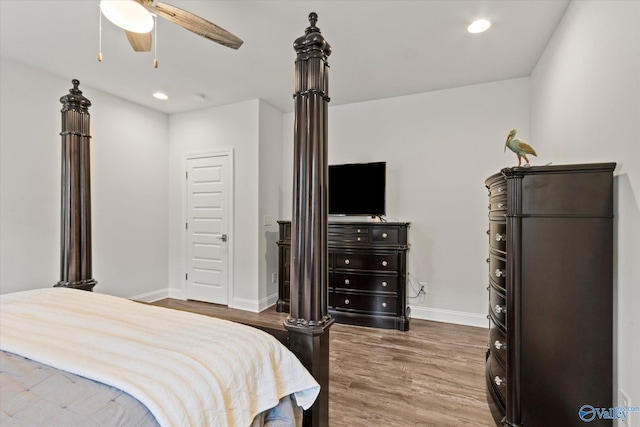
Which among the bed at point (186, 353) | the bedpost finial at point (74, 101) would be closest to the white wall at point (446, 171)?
the bed at point (186, 353)

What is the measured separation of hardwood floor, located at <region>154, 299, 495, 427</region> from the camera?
6.34 ft

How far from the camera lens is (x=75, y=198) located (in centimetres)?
229

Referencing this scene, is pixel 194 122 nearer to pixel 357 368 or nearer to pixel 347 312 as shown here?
pixel 347 312

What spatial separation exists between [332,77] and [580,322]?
9.67 ft

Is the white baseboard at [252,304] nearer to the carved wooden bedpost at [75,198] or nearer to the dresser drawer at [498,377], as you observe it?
the carved wooden bedpost at [75,198]

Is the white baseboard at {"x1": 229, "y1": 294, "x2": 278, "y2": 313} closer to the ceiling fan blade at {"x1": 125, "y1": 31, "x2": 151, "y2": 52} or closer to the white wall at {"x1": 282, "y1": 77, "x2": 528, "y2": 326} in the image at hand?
the white wall at {"x1": 282, "y1": 77, "x2": 528, "y2": 326}

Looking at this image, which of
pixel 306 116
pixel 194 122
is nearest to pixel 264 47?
pixel 306 116

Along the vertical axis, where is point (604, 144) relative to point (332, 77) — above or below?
below

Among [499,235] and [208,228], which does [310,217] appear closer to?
[499,235]

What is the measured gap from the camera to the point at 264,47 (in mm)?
2686

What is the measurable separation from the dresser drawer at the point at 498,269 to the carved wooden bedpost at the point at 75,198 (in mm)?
2931

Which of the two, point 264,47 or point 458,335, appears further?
point 458,335

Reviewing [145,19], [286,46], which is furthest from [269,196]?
[145,19]

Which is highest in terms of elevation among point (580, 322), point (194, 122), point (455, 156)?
point (194, 122)
